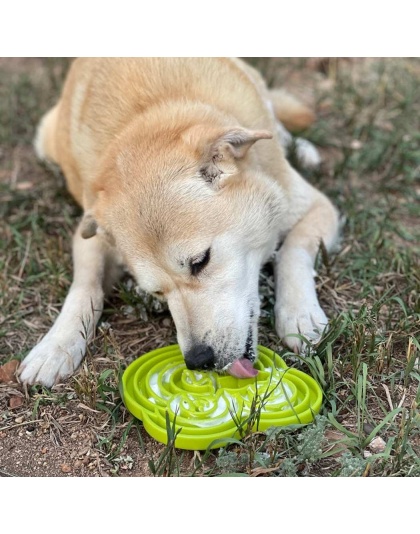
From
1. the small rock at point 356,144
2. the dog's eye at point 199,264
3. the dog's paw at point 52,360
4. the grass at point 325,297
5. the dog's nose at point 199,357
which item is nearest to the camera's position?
the grass at point 325,297

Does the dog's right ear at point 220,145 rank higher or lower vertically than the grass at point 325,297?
higher

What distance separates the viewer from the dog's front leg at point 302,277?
12.2 feet

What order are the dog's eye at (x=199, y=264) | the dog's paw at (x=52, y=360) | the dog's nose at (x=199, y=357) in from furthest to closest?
the dog's paw at (x=52, y=360), the dog's eye at (x=199, y=264), the dog's nose at (x=199, y=357)

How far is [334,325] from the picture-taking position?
3.57 meters

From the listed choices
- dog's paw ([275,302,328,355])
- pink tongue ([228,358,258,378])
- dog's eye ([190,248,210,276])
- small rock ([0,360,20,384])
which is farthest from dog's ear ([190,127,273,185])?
small rock ([0,360,20,384])

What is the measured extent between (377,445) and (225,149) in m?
1.63

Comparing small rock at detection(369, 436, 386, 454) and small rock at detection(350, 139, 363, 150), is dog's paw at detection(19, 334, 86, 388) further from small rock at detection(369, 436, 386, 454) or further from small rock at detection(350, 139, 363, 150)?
small rock at detection(350, 139, 363, 150)

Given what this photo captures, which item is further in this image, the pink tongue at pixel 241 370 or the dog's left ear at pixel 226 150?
the dog's left ear at pixel 226 150

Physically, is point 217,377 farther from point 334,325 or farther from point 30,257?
point 30,257

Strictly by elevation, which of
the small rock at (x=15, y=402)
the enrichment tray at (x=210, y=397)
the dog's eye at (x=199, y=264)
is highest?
the dog's eye at (x=199, y=264)

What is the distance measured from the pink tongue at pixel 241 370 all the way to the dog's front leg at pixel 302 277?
33 cm

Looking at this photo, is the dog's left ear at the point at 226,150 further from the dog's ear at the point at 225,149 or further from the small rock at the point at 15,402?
the small rock at the point at 15,402

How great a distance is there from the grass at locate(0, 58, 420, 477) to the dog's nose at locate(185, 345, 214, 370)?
0.38 m

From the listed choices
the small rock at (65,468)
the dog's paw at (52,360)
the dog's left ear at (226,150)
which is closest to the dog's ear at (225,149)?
the dog's left ear at (226,150)
